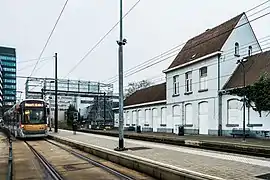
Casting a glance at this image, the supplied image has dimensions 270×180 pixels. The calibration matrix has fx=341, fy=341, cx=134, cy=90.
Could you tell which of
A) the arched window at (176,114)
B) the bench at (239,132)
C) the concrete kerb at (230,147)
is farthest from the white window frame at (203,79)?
the concrete kerb at (230,147)

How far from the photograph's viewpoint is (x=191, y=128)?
37750mm

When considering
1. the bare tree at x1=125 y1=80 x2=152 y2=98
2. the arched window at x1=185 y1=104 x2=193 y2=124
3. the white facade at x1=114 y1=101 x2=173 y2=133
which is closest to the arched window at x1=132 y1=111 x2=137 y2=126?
the white facade at x1=114 y1=101 x2=173 y2=133

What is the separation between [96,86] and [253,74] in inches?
1744

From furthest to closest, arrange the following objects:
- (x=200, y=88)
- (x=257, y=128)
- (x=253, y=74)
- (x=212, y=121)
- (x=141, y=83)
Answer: (x=141, y=83) → (x=200, y=88) → (x=212, y=121) → (x=253, y=74) → (x=257, y=128)

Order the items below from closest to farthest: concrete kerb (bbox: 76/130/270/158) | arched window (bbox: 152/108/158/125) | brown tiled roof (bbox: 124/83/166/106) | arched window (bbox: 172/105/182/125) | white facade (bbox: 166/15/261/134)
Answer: concrete kerb (bbox: 76/130/270/158)
white facade (bbox: 166/15/261/134)
arched window (bbox: 172/105/182/125)
arched window (bbox: 152/108/158/125)
brown tiled roof (bbox: 124/83/166/106)

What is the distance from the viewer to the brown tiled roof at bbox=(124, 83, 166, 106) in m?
49.3

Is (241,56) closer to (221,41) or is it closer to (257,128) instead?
(221,41)

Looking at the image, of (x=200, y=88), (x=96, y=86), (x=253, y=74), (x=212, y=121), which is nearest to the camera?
(x=253, y=74)

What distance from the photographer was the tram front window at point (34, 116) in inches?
1126

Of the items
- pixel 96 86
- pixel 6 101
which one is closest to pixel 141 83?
pixel 96 86

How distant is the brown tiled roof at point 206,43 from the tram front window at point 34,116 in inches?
706

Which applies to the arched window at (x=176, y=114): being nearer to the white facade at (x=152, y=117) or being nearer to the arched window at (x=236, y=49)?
the white facade at (x=152, y=117)

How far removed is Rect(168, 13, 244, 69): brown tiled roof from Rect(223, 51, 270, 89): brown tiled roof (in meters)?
3.12

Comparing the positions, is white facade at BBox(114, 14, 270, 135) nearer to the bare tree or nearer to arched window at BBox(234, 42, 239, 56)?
arched window at BBox(234, 42, 239, 56)
